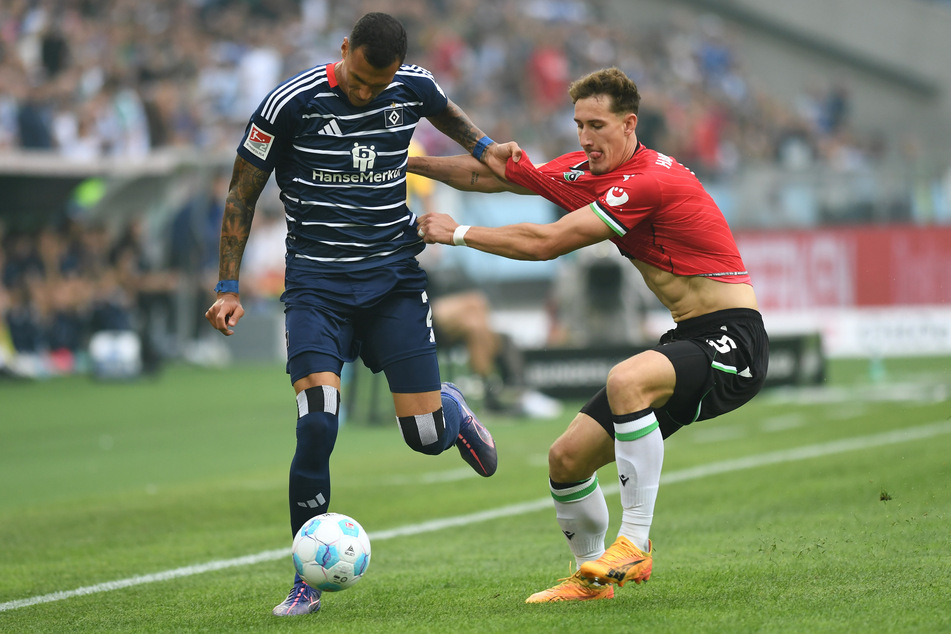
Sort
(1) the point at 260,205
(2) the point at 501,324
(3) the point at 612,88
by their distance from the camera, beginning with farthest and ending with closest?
(1) the point at 260,205 < (2) the point at 501,324 < (3) the point at 612,88

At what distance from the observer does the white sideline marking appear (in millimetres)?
6133

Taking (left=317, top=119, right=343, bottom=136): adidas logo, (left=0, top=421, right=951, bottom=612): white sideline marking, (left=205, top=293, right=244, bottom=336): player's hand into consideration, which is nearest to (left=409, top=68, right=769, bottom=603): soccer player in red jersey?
(left=317, top=119, right=343, bottom=136): adidas logo

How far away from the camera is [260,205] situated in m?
22.9

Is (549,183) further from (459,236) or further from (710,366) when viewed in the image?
(710,366)

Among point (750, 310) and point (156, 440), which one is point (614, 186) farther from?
point (156, 440)

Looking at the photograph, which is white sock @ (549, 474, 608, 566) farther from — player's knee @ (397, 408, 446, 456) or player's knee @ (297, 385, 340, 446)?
player's knee @ (297, 385, 340, 446)

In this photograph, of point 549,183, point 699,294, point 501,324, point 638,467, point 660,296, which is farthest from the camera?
point 501,324

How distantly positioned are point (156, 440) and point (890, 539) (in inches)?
320

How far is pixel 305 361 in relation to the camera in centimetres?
551

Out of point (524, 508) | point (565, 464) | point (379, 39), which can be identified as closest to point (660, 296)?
point (565, 464)

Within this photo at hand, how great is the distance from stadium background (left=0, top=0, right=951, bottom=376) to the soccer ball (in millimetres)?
9774

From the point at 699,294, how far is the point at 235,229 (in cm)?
216

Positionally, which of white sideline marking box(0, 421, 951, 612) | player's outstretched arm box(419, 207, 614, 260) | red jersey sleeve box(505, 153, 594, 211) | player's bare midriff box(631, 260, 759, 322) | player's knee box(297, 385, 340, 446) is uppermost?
red jersey sleeve box(505, 153, 594, 211)

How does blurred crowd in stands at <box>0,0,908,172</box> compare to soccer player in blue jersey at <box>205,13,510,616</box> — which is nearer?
soccer player in blue jersey at <box>205,13,510,616</box>
